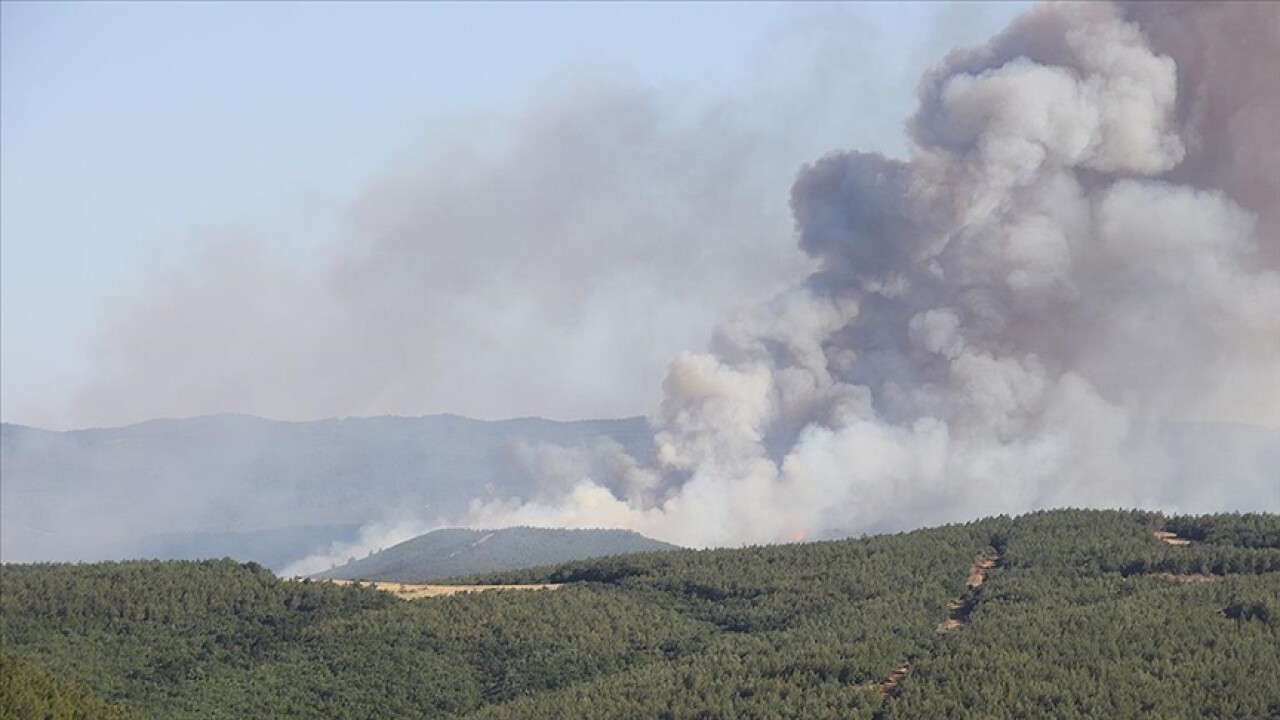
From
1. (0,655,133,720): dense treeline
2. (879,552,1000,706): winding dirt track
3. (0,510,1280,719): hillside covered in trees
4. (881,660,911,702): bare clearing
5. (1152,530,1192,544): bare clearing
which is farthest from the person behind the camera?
(1152,530,1192,544): bare clearing

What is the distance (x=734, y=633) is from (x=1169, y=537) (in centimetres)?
3053

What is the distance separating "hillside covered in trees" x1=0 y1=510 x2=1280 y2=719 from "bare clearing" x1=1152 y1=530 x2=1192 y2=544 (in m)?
0.47

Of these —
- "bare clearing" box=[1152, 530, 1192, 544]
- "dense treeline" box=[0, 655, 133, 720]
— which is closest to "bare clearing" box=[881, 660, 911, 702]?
"bare clearing" box=[1152, 530, 1192, 544]

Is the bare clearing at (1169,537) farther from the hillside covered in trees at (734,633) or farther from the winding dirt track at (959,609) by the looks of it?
the winding dirt track at (959,609)

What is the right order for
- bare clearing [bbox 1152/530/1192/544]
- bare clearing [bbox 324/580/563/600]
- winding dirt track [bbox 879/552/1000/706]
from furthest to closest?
1. bare clearing [bbox 324/580/563/600]
2. bare clearing [bbox 1152/530/1192/544]
3. winding dirt track [bbox 879/552/1000/706]

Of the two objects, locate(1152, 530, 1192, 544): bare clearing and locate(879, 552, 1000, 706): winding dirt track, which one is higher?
locate(1152, 530, 1192, 544): bare clearing

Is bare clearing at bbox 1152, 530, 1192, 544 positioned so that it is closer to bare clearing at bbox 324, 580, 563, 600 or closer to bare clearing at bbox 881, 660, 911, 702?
bare clearing at bbox 881, 660, 911, 702

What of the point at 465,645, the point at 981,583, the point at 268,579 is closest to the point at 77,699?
the point at 465,645

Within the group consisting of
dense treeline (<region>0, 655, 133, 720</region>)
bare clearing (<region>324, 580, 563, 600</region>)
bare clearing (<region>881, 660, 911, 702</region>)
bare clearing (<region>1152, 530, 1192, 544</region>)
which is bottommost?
bare clearing (<region>881, 660, 911, 702</region>)

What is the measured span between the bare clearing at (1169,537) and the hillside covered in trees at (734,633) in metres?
0.47

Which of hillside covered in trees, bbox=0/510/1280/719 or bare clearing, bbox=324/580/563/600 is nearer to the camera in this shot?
hillside covered in trees, bbox=0/510/1280/719

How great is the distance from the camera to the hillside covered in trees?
9106 centimetres

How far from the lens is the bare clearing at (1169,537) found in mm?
124250

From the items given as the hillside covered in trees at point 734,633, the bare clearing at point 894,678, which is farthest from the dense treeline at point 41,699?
the bare clearing at point 894,678
